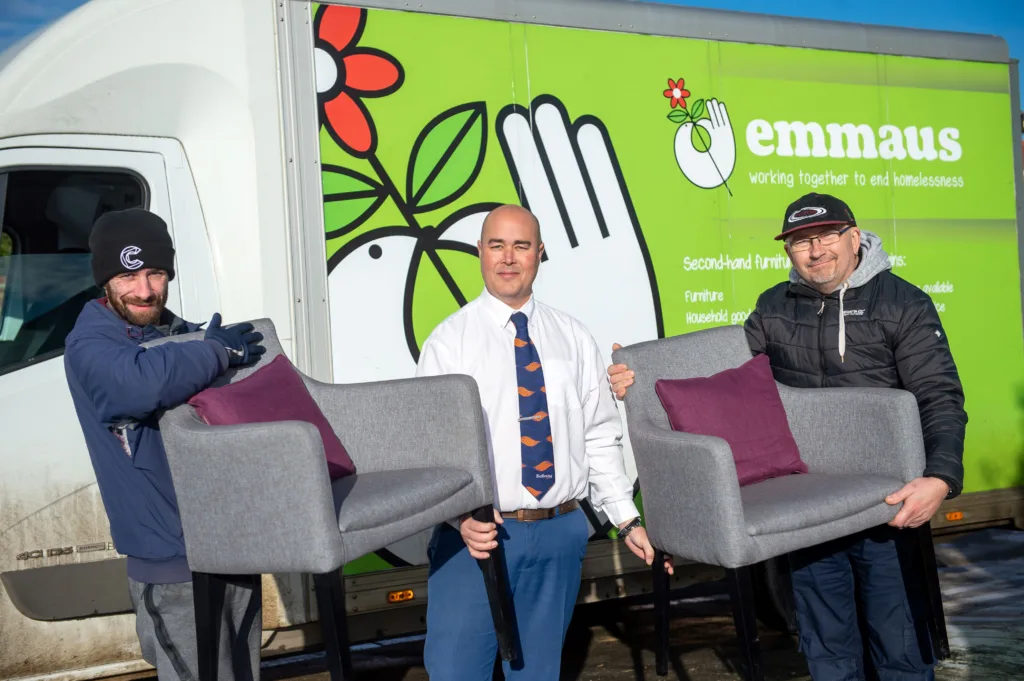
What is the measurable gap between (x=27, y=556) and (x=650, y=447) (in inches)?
92.1

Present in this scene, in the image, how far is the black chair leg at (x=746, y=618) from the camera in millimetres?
2926

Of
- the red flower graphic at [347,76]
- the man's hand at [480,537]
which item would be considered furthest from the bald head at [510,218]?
the red flower graphic at [347,76]

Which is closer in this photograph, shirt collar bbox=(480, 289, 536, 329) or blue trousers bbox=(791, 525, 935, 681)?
shirt collar bbox=(480, 289, 536, 329)

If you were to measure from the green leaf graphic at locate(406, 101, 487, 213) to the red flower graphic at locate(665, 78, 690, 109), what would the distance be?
0.93 meters

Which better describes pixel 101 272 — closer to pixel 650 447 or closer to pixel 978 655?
pixel 650 447

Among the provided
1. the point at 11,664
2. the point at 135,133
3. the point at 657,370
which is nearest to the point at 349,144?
the point at 135,133

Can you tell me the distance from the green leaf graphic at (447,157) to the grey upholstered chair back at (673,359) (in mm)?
1223

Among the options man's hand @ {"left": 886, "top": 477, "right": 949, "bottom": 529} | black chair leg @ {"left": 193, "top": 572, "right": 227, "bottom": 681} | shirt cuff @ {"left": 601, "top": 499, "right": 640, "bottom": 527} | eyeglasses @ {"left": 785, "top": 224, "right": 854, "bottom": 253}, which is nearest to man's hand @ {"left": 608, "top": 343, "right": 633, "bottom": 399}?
shirt cuff @ {"left": 601, "top": 499, "right": 640, "bottom": 527}

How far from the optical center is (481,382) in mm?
3035

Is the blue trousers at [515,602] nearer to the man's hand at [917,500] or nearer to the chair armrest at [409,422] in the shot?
the chair armrest at [409,422]

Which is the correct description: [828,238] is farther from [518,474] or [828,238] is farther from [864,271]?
[518,474]

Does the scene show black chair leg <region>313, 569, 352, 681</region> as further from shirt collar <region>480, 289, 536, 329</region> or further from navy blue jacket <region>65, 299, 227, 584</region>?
shirt collar <region>480, 289, 536, 329</region>

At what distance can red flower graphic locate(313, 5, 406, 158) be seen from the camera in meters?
4.03

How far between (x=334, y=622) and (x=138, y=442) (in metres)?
0.71
